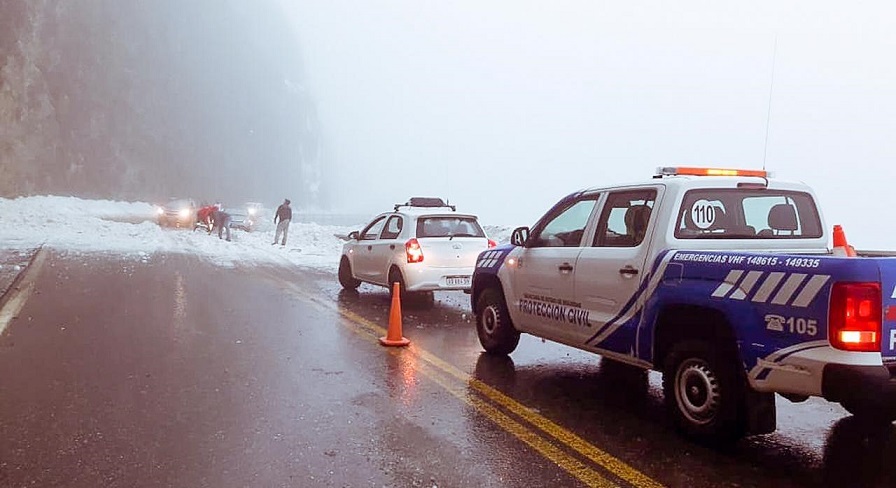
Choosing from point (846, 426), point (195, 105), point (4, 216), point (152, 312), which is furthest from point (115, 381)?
point (195, 105)

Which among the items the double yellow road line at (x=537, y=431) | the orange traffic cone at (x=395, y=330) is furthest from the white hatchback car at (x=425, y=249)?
the double yellow road line at (x=537, y=431)

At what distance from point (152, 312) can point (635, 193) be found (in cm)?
716

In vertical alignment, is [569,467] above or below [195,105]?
below

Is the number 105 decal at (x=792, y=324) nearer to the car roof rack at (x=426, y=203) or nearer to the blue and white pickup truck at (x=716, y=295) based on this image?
the blue and white pickup truck at (x=716, y=295)

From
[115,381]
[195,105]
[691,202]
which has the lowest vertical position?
[115,381]

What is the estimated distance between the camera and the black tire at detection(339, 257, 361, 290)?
44.0ft

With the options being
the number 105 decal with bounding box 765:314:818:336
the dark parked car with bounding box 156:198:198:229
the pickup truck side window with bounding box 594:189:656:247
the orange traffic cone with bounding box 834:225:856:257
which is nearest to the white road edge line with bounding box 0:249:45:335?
the pickup truck side window with bounding box 594:189:656:247

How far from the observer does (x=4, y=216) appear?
3197 cm

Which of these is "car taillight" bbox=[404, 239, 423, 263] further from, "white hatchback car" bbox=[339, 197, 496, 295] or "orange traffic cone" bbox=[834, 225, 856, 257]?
"orange traffic cone" bbox=[834, 225, 856, 257]

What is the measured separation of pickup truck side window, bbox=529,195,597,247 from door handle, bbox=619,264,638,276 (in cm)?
82

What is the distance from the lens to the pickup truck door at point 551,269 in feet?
20.8

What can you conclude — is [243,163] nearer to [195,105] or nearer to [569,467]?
[195,105]

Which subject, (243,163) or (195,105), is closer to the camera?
(195,105)

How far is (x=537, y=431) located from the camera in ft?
16.3
